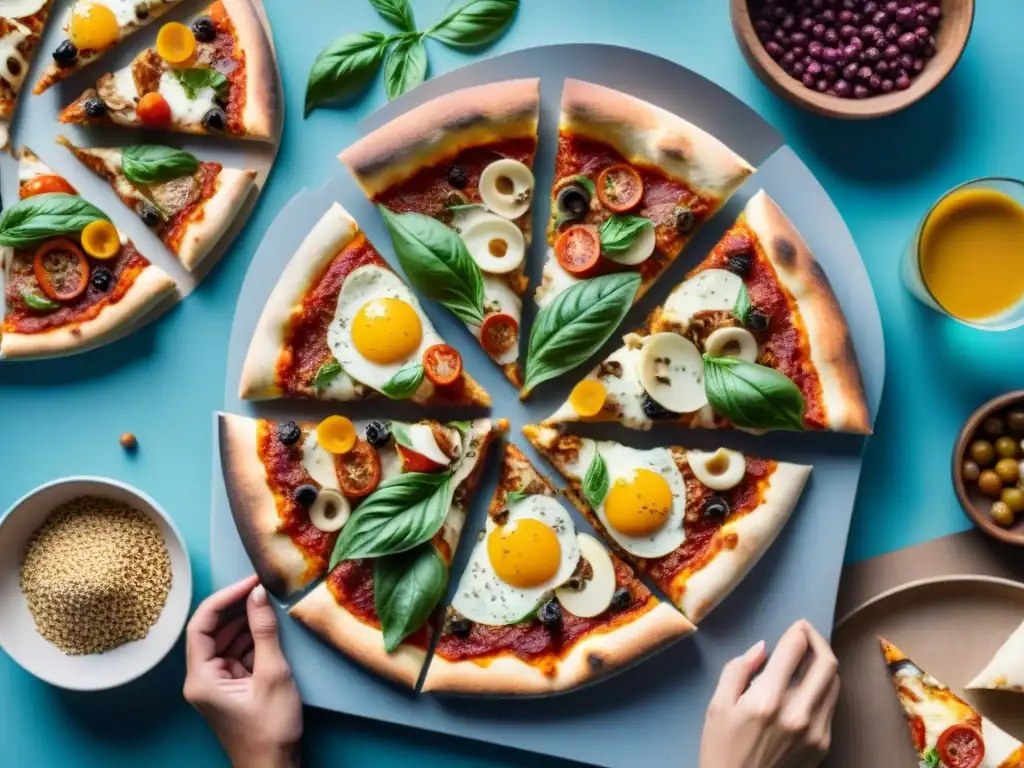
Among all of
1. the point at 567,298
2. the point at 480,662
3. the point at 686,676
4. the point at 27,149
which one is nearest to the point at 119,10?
the point at 27,149

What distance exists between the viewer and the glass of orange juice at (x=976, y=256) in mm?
4602

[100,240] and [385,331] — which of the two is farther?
[100,240]

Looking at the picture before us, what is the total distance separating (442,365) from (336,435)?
55 cm

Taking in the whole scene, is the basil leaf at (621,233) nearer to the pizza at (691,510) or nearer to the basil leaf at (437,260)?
the basil leaf at (437,260)

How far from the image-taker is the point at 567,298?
14.9 ft

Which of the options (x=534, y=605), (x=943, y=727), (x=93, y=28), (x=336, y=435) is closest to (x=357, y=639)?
(x=534, y=605)

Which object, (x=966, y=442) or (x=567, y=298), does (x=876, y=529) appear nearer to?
(x=966, y=442)

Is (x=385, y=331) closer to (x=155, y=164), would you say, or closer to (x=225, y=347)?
(x=225, y=347)

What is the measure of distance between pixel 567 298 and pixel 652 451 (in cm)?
77

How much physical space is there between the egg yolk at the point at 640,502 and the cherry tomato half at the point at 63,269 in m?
2.62

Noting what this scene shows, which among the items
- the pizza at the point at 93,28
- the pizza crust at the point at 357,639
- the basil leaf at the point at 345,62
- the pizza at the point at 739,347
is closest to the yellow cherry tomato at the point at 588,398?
the pizza at the point at 739,347

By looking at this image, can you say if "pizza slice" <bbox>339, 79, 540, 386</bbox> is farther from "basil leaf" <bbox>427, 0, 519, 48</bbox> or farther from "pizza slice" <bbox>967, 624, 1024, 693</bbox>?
"pizza slice" <bbox>967, 624, 1024, 693</bbox>

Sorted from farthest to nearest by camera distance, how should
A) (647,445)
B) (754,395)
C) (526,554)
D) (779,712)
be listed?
(647,445), (526,554), (754,395), (779,712)

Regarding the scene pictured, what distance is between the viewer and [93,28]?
16.5 ft
